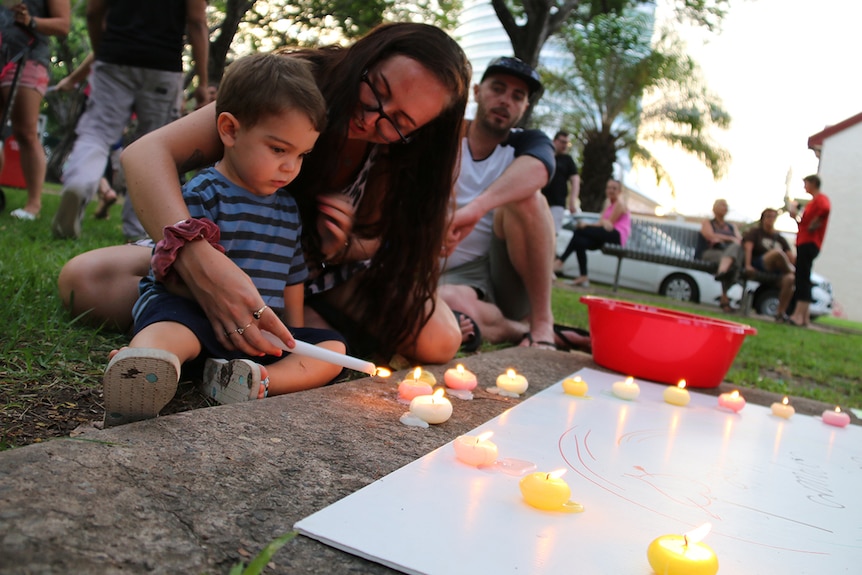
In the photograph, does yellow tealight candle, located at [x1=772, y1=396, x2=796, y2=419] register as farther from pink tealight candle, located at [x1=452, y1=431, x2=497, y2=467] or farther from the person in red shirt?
the person in red shirt

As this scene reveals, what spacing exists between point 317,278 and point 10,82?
2705mm

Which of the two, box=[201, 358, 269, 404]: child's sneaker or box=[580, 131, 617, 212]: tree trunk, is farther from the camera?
box=[580, 131, 617, 212]: tree trunk

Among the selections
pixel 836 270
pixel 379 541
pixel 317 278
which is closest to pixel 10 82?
pixel 317 278

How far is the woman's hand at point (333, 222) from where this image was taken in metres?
1.78

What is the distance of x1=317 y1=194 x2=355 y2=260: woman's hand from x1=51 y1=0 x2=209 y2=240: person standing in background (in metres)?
2.00

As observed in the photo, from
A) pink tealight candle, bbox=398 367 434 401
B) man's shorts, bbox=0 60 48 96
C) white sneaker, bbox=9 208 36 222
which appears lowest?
white sneaker, bbox=9 208 36 222

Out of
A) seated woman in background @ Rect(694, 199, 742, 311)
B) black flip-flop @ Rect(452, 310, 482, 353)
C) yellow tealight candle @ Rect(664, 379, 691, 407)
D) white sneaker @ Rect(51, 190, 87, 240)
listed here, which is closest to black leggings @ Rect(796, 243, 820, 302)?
seated woman in background @ Rect(694, 199, 742, 311)

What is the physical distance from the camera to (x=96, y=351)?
5.27 feet

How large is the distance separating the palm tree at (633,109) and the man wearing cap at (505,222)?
44.4 ft

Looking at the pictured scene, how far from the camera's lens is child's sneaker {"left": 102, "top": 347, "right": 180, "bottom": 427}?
1056mm

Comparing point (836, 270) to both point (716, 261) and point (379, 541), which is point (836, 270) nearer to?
point (716, 261)

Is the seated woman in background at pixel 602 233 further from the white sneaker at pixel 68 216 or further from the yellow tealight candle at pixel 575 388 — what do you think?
the yellow tealight candle at pixel 575 388

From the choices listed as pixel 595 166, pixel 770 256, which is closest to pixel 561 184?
pixel 770 256

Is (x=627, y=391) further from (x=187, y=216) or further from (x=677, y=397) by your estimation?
(x=187, y=216)
